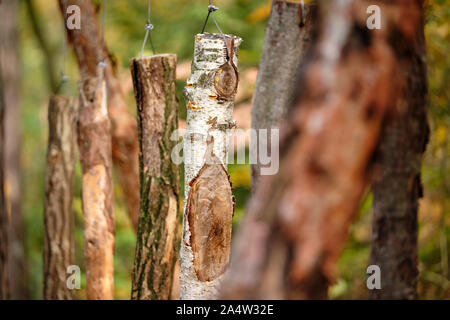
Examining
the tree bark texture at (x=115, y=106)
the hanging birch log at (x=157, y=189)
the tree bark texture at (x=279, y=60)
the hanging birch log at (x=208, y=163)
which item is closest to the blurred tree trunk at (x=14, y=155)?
the tree bark texture at (x=115, y=106)

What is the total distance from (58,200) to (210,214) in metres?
1.77

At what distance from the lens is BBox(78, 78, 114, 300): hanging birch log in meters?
2.98

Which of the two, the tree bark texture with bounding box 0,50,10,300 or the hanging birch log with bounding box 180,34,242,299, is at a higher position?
the hanging birch log with bounding box 180,34,242,299

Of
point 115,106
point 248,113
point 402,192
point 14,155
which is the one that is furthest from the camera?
point 14,155

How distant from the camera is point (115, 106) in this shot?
155 inches

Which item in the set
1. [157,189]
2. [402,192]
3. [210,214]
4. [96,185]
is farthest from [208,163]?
[96,185]

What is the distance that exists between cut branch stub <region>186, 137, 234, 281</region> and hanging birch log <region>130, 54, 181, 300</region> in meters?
0.60

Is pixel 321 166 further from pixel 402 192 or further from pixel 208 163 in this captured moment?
pixel 208 163

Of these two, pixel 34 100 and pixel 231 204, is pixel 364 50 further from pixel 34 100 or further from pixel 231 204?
pixel 34 100

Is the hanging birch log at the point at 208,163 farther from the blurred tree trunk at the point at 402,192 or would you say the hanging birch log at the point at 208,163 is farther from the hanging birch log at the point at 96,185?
the hanging birch log at the point at 96,185

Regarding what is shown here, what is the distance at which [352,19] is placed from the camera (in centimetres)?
105

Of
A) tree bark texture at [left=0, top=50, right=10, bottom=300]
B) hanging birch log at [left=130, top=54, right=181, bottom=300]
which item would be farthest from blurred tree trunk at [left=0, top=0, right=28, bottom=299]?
hanging birch log at [left=130, top=54, right=181, bottom=300]

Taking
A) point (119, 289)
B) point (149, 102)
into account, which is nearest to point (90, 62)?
point (149, 102)

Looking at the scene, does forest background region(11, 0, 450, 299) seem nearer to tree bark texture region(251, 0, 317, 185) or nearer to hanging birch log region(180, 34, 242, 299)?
tree bark texture region(251, 0, 317, 185)
